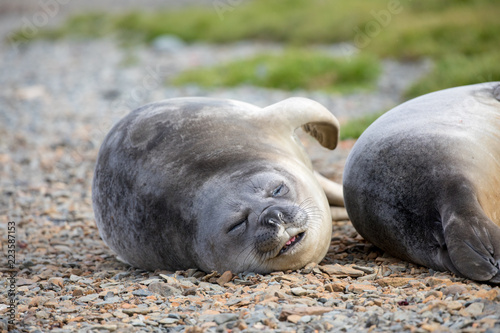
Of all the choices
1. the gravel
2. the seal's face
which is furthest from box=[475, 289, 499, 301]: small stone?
the seal's face

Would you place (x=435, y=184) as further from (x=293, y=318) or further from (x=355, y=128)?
(x=355, y=128)

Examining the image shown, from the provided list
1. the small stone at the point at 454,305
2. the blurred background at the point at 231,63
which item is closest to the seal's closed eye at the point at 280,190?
the small stone at the point at 454,305

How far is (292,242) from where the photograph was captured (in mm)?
3707

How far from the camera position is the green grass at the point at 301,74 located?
38.1 feet

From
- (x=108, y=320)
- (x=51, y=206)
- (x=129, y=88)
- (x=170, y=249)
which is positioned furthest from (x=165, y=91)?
(x=108, y=320)

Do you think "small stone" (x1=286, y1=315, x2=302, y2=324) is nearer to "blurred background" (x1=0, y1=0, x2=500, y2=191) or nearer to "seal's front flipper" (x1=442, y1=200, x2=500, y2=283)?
"seal's front flipper" (x1=442, y1=200, x2=500, y2=283)

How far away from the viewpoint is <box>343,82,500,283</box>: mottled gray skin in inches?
132

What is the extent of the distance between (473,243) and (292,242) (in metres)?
0.98

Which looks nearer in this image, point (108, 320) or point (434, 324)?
point (434, 324)

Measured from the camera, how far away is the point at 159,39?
1756 cm

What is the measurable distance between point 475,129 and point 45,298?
2754mm

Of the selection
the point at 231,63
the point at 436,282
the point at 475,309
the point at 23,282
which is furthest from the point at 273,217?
the point at 231,63

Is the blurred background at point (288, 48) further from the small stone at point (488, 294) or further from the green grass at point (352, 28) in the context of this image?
the small stone at point (488, 294)

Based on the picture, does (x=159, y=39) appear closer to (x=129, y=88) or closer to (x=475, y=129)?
(x=129, y=88)
